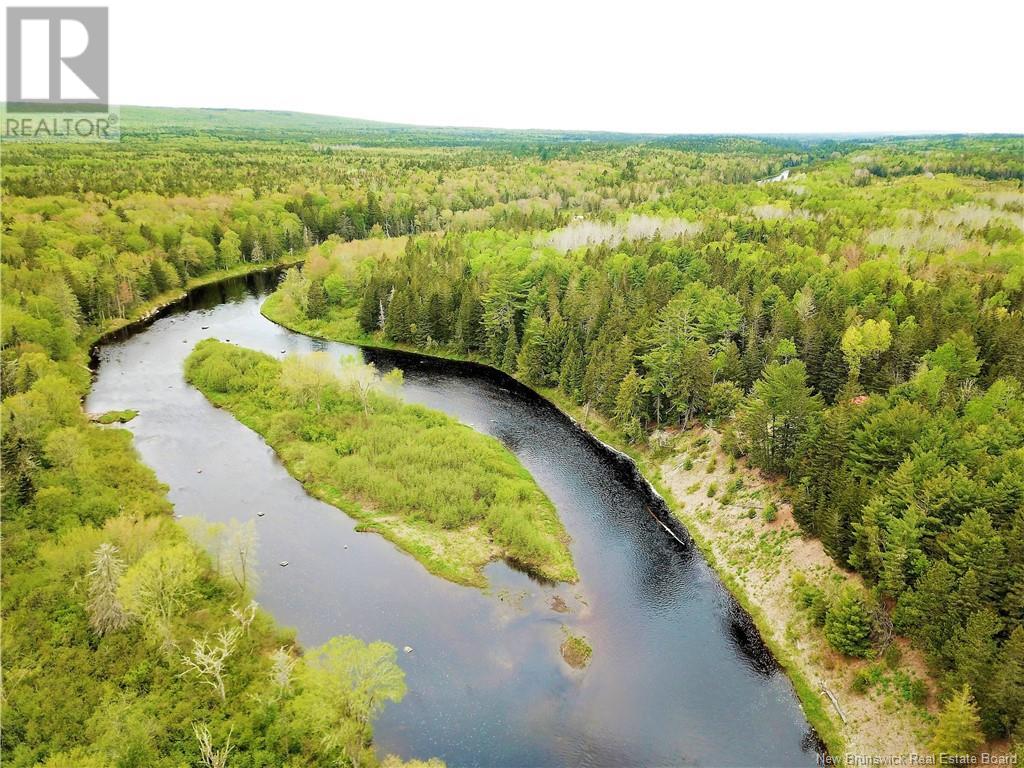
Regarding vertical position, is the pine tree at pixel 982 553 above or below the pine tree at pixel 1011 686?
above

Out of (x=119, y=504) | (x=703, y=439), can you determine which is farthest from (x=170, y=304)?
(x=703, y=439)

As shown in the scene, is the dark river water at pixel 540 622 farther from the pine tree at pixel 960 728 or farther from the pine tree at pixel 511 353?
the pine tree at pixel 511 353

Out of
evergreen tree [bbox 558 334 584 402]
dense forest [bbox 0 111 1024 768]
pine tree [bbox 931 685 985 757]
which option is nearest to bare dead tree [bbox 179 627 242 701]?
dense forest [bbox 0 111 1024 768]

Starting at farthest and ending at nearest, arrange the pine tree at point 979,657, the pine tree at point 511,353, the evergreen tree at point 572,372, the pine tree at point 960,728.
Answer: the pine tree at point 511,353 < the evergreen tree at point 572,372 < the pine tree at point 979,657 < the pine tree at point 960,728

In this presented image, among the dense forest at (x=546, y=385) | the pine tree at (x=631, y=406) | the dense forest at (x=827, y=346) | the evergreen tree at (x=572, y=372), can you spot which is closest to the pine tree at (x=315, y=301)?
the dense forest at (x=827, y=346)

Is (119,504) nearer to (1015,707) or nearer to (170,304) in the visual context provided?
(1015,707)

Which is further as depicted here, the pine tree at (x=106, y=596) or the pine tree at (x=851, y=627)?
the pine tree at (x=851, y=627)

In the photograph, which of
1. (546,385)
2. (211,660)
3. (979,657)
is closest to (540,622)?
(211,660)
